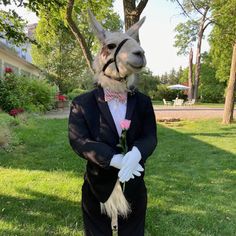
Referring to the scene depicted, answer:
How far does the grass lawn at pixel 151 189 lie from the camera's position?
12.3ft

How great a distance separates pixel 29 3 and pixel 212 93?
3994cm

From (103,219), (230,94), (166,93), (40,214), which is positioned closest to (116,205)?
(103,219)

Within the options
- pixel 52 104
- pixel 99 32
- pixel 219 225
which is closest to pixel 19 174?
pixel 219 225

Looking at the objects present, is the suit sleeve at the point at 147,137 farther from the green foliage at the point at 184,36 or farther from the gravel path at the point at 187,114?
the green foliage at the point at 184,36

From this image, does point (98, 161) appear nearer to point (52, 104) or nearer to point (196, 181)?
point (196, 181)

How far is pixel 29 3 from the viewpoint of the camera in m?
4.15

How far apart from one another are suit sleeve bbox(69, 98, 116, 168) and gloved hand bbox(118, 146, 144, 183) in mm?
Result: 95

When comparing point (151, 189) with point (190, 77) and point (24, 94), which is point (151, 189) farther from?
point (190, 77)

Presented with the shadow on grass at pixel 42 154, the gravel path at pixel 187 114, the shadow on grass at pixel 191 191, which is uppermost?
the shadow on grass at pixel 42 154

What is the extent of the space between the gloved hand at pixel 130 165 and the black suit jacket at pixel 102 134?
75 mm

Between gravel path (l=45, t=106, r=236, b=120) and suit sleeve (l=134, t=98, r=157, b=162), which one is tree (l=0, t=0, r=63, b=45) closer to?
suit sleeve (l=134, t=98, r=157, b=162)

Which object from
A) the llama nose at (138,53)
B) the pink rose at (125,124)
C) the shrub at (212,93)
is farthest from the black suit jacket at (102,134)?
the shrub at (212,93)

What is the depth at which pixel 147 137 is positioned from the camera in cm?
237

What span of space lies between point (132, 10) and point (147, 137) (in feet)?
9.53
